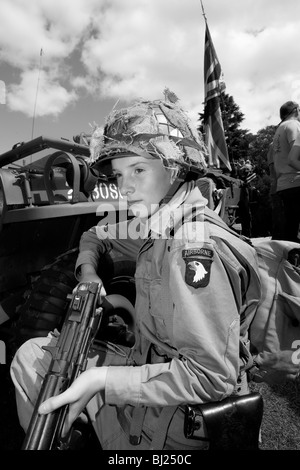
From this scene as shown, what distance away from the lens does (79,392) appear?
1.17 metres

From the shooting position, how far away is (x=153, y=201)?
1.69 meters

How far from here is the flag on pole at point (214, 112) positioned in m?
8.20

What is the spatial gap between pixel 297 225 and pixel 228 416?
3.84 m

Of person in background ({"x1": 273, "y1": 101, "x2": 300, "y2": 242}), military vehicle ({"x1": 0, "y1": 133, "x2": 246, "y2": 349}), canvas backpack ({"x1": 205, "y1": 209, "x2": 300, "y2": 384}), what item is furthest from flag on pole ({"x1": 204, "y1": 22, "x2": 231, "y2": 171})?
canvas backpack ({"x1": 205, "y1": 209, "x2": 300, "y2": 384})

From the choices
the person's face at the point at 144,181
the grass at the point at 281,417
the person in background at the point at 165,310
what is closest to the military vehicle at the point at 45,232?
the person in background at the point at 165,310

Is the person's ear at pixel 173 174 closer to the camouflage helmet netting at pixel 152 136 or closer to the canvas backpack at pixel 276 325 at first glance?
the camouflage helmet netting at pixel 152 136

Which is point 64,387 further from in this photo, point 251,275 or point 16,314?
point 16,314

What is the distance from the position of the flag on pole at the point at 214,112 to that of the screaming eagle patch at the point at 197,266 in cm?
705

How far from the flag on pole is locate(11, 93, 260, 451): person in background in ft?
21.6

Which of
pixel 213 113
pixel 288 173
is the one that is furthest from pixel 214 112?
pixel 288 173

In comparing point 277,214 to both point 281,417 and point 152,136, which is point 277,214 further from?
point 152,136

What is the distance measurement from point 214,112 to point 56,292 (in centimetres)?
685

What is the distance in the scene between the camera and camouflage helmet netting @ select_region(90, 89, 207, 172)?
5.30ft
